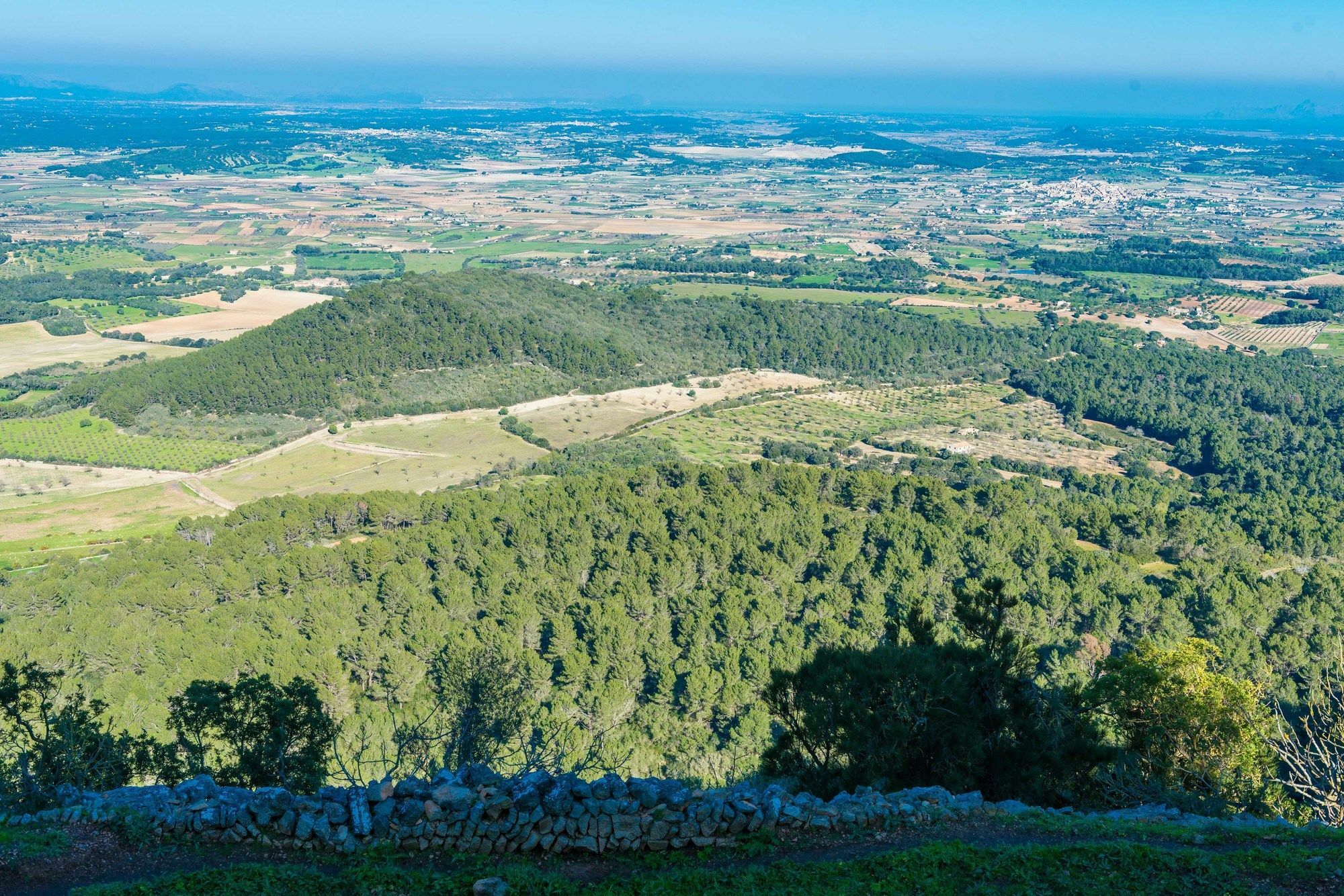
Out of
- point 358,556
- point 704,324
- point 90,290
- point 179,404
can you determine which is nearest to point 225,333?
point 179,404

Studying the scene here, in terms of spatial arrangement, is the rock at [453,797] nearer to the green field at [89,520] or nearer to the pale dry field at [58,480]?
the green field at [89,520]

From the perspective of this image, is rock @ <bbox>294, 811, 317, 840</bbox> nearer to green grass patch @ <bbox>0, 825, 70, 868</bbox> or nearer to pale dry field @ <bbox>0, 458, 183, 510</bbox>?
green grass patch @ <bbox>0, 825, 70, 868</bbox>

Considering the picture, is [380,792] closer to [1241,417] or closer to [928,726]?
[928,726]

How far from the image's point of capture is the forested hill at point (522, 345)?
84.1 m

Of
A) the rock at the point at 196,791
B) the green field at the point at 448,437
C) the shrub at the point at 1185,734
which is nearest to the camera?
the rock at the point at 196,791

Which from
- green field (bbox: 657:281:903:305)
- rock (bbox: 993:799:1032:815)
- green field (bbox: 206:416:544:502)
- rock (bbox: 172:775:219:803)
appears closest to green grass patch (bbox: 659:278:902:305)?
green field (bbox: 657:281:903:305)

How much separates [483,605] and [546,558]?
4.71 m

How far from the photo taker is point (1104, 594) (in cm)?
4194

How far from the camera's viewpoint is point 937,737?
1995 cm

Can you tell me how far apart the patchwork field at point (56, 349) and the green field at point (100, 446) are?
2186 cm

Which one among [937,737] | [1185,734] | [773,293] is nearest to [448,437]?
[937,737]

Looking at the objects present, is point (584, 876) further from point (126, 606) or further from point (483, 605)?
point (126, 606)

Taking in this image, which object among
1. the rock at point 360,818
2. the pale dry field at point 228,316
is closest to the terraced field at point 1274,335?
the pale dry field at point 228,316

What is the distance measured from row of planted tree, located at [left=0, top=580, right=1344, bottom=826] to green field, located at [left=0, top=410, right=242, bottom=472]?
5069 centimetres
